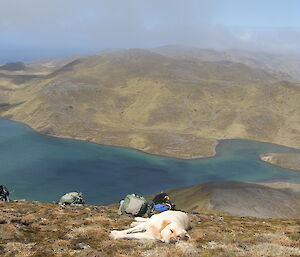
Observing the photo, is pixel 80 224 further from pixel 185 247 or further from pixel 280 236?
pixel 280 236

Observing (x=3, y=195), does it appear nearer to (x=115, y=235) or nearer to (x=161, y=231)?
(x=115, y=235)

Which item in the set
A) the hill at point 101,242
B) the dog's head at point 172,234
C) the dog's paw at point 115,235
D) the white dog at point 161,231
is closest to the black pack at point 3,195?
the hill at point 101,242

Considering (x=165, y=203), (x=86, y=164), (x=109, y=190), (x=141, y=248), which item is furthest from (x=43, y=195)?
(x=141, y=248)

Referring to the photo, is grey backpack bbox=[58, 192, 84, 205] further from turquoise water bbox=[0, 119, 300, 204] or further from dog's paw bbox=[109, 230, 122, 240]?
turquoise water bbox=[0, 119, 300, 204]

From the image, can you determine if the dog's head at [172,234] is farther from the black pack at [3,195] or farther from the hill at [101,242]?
the black pack at [3,195]

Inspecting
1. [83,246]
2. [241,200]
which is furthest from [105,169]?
[83,246]

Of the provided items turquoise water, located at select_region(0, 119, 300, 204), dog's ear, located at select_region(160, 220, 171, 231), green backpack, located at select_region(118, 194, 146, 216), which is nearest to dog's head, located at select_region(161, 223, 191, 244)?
dog's ear, located at select_region(160, 220, 171, 231)
